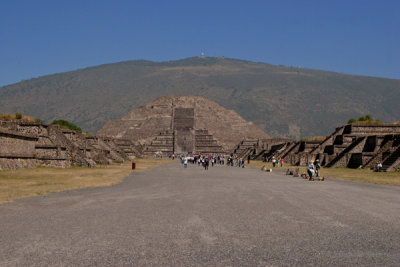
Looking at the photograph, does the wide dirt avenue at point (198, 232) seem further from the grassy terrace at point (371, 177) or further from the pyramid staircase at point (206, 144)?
the pyramid staircase at point (206, 144)

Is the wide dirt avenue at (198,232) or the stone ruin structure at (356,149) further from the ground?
the stone ruin structure at (356,149)

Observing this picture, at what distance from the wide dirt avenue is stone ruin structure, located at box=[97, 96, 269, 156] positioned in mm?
91357

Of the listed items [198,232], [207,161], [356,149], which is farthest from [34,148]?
[356,149]

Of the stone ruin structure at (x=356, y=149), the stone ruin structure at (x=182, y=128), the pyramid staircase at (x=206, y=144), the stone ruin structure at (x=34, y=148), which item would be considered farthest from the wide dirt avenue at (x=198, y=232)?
the pyramid staircase at (x=206, y=144)

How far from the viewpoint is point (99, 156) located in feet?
148

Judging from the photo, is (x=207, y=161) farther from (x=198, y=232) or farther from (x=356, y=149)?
(x=198, y=232)

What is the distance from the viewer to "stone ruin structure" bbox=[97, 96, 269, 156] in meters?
114

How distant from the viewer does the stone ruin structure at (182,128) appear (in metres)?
114

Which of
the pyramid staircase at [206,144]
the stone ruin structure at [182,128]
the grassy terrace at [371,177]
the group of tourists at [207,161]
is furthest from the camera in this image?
the stone ruin structure at [182,128]

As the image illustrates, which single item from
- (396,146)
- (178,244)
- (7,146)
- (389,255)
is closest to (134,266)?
(178,244)

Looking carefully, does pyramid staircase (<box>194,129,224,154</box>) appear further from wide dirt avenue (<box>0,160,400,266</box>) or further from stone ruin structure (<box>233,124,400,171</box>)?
wide dirt avenue (<box>0,160,400,266</box>)

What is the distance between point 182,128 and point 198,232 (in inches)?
4600

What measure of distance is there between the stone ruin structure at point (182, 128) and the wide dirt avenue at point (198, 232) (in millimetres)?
91357

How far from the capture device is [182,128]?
126 m
